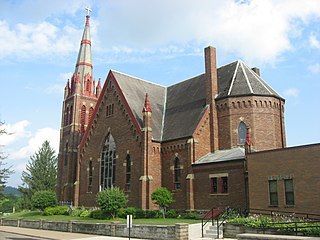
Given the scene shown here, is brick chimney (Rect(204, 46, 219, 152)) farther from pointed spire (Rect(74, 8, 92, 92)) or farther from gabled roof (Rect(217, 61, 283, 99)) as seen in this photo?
pointed spire (Rect(74, 8, 92, 92))

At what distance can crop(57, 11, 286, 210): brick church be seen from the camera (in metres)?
31.3

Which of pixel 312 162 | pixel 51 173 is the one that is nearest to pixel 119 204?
pixel 312 162

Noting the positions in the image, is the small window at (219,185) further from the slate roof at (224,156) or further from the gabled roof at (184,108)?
the gabled roof at (184,108)

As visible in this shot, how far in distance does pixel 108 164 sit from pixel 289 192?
22779 mm

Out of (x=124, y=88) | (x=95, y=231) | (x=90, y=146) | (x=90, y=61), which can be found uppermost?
(x=90, y=61)

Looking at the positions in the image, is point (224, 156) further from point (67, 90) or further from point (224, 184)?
point (67, 90)

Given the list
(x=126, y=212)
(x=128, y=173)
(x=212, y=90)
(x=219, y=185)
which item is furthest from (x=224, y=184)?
(x=128, y=173)

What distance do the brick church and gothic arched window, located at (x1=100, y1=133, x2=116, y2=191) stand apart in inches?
4.4

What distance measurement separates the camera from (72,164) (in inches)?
2085

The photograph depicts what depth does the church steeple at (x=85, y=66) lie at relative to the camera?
2273 inches

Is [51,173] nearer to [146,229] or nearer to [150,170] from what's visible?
[150,170]

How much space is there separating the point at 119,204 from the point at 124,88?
14602 millimetres

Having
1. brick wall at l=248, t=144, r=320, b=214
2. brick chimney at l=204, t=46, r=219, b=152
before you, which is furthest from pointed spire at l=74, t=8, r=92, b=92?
brick wall at l=248, t=144, r=320, b=214

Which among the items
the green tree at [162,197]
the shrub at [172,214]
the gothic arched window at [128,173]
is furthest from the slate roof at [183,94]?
the shrub at [172,214]
